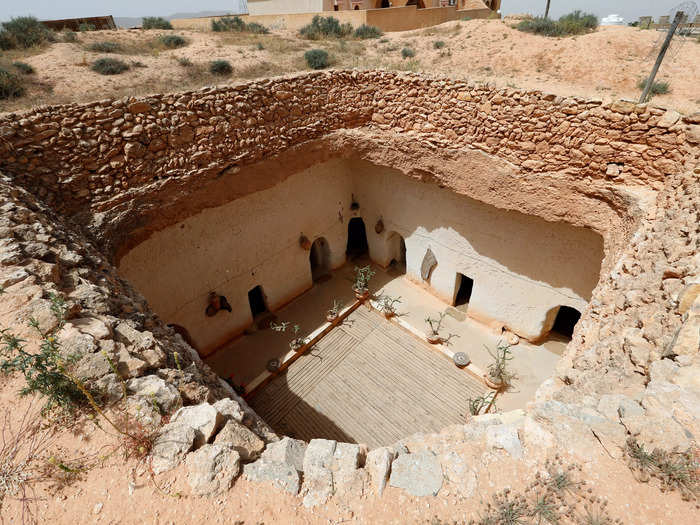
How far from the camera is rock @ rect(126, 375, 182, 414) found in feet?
8.42

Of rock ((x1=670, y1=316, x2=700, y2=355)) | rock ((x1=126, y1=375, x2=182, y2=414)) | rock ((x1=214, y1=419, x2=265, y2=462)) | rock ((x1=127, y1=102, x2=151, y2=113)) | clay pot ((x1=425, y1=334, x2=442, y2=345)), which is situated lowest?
clay pot ((x1=425, y1=334, x2=442, y2=345))

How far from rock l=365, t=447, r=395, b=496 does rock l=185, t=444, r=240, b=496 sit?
36.3 inches

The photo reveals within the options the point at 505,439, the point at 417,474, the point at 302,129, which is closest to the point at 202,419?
the point at 417,474

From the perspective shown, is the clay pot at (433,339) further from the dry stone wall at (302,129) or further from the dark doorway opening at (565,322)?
the dry stone wall at (302,129)

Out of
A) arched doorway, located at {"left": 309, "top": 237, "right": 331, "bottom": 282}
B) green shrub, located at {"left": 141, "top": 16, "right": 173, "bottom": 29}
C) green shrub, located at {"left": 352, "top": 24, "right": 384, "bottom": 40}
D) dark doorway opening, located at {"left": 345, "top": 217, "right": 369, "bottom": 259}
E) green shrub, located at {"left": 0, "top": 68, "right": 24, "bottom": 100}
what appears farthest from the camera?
green shrub, located at {"left": 141, "top": 16, "right": 173, "bottom": 29}

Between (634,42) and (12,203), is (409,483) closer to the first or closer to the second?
(12,203)

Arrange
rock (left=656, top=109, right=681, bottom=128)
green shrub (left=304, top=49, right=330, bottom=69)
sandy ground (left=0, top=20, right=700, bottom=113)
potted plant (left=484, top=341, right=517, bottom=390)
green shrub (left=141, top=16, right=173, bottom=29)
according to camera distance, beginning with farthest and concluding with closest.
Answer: green shrub (left=141, top=16, right=173, bottom=29)
green shrub (left=304, top=49, right=330, bottom=69)
potted plant (left=484, top=341, right=517, bottom=390)
sandy ground (left=0, top=20, right=700, bottom=113)
rock (left=656, top=109, right=681, bottom=128)

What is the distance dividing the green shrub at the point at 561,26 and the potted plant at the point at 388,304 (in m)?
8.17

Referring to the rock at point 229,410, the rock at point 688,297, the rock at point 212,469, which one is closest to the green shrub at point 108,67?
the rock at point 229,410

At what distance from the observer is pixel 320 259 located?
431 inches

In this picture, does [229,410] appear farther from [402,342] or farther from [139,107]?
[402,342]

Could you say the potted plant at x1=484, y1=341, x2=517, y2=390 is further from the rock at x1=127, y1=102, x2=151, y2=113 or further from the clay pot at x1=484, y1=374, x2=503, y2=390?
the rock at x1=127, y1=102, x2=151, y2=113

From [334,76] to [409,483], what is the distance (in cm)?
715

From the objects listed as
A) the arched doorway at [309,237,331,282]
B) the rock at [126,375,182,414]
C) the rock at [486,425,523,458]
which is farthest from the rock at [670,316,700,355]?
the arched doorway at [309,237,331,282]
